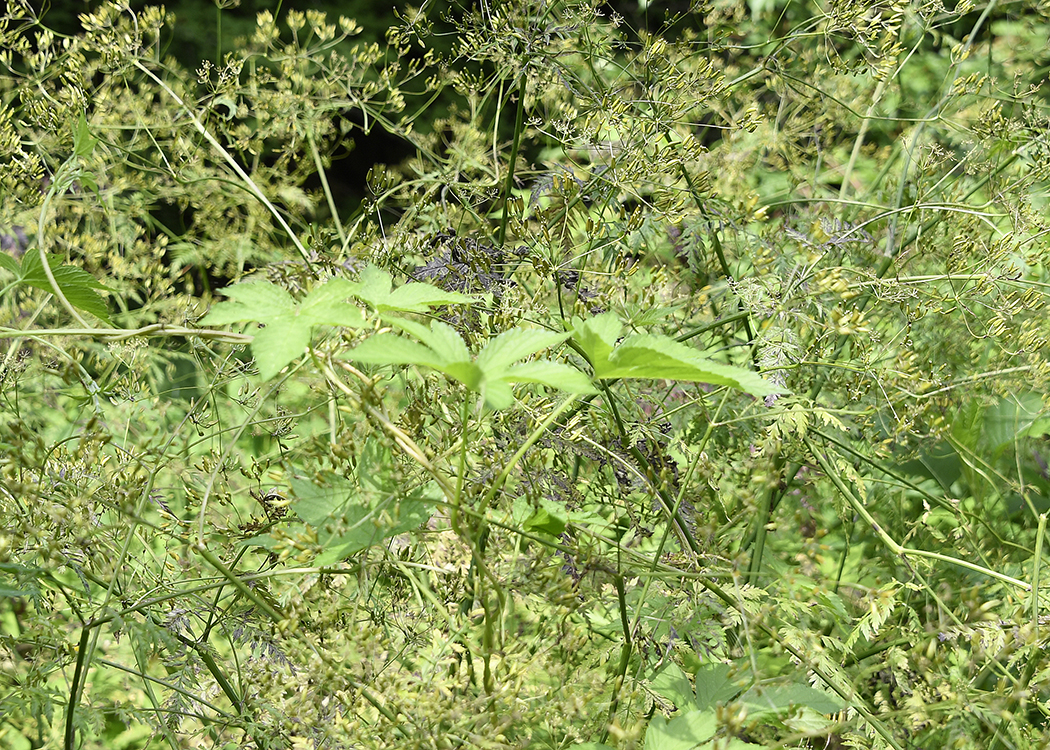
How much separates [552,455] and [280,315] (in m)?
0.47

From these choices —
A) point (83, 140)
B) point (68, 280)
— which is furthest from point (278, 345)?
point (83, 140)

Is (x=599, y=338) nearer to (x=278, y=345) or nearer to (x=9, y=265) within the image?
(x=278, y=345)

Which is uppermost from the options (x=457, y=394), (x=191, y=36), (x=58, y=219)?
(x=191, y=36)

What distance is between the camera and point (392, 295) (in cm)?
78

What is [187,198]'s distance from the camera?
1857 mm

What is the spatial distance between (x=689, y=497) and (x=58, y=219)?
2242 millimetres

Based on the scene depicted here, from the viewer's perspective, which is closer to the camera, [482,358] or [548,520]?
[482,358]

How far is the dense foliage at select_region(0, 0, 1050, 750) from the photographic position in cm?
77

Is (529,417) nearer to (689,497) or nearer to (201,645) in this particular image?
(689,497)

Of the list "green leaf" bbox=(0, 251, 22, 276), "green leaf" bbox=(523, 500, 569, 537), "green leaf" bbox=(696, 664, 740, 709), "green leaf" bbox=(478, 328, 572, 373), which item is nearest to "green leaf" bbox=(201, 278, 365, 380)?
"green leaf" bbox=(478, 328, 572, 373)

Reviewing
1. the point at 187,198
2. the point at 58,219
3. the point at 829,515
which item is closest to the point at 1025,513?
the point at 829,515

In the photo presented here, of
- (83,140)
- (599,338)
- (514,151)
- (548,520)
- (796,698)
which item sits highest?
(83,140)

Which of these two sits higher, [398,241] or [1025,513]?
[398,241]

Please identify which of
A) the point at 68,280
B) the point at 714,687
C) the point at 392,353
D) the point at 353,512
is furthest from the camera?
the point at 68,280
